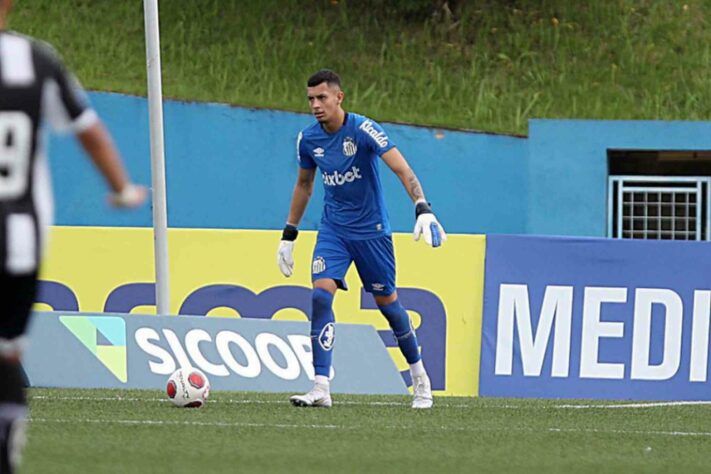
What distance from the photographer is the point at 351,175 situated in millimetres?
10078

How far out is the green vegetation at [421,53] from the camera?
2123cm

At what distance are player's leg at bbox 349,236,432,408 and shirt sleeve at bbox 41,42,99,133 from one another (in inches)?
208

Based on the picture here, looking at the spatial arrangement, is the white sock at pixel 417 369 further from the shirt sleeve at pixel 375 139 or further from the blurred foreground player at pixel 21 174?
the blurred foreground player at pixel 21 174

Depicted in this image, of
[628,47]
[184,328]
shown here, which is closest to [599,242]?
[184,328]

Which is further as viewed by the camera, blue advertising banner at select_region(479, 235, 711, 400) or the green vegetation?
the green vegetation

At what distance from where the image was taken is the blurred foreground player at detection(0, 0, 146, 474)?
480 cm

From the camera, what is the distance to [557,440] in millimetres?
8375

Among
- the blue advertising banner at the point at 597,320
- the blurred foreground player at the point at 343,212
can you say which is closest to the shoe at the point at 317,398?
the blurred foreground player at the point at 343,212

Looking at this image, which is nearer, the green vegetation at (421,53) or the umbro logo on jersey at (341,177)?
the umbro logo on jersey at (341,177)

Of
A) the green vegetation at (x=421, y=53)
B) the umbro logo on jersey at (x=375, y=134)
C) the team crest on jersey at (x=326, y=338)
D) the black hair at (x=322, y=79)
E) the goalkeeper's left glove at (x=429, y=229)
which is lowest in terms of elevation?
the team crest on jersey at (x=326, y=338)

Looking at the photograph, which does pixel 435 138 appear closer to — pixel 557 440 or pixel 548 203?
pixel 548 203

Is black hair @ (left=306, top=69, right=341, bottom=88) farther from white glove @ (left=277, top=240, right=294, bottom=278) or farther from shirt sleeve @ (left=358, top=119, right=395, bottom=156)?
white glove @ (left=277, top=240, right=294, bottom=278)

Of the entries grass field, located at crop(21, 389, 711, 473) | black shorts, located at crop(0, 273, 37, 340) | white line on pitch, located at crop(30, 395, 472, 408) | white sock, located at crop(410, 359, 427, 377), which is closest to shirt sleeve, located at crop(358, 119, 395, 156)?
white sock, located at crop(410, 359, 427, 377)

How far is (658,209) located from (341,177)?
9.44m
